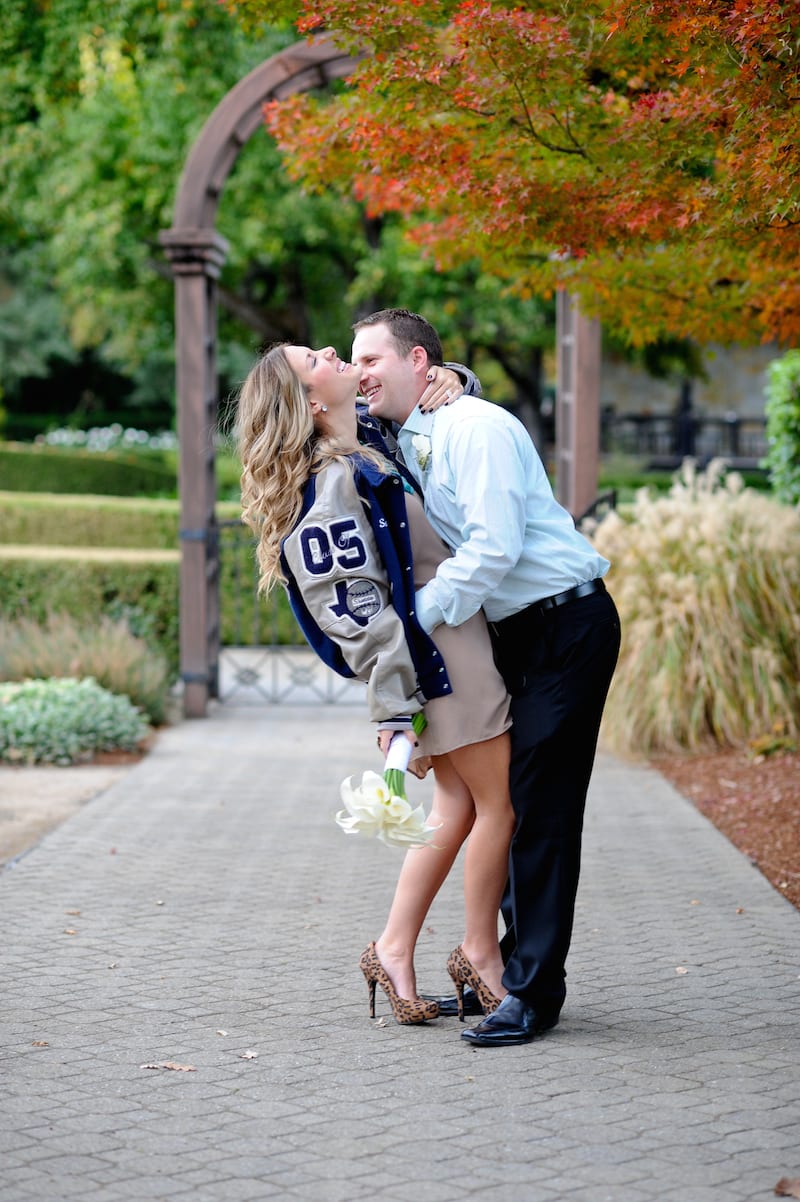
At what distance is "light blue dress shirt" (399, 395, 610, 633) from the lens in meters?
3.70

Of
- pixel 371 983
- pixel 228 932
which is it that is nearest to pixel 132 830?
pixel 228 932

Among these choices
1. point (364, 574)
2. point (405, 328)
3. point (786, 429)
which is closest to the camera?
point (364, 574)

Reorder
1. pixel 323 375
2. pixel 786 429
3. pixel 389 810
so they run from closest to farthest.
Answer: pixel 389 810 < pixel 323 375 < pixel 786 429

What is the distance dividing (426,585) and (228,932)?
185 cm

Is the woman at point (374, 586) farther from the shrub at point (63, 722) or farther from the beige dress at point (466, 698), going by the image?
the shrub at point (63, 722)

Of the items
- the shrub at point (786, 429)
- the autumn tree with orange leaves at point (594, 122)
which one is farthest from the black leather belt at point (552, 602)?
the shrub at point (786, 429)

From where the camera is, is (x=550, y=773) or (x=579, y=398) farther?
(x=579, y=398)

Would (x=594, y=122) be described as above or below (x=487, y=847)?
above

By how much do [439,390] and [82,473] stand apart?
22.1 m

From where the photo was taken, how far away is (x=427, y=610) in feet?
12.4

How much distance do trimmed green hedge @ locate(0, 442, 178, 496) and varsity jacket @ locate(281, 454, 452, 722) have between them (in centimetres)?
A: 2109

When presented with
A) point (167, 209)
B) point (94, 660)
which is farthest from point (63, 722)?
point (167, 209)

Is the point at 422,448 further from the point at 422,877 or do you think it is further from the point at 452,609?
the point at 422,877

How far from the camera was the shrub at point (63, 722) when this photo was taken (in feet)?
27.2
